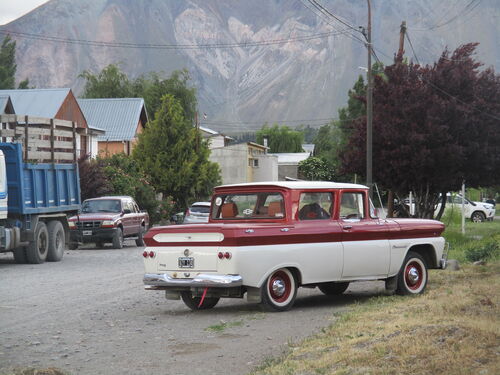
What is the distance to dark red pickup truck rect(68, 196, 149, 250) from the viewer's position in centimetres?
3253

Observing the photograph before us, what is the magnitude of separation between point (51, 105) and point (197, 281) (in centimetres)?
5051

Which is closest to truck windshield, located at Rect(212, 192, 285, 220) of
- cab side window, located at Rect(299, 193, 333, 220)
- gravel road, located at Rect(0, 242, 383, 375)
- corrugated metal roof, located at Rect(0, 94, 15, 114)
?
cab side window, located at Rect(299, 193, 333, 220)

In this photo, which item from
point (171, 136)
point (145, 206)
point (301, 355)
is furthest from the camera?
point (171, 136)

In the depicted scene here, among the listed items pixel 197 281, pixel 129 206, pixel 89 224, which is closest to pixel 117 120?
pixel 129 206

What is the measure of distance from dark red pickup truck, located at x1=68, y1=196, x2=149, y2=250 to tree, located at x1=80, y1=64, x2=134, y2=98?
6580 centimetres

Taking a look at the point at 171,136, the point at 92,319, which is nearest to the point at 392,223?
the point at 92,319

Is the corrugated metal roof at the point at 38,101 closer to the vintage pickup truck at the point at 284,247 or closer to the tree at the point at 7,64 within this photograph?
the tree at the point at 7,64

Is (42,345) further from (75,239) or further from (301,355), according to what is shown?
(75,239)

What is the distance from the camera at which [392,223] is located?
15.3 metres

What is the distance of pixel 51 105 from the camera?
6194 centimetres

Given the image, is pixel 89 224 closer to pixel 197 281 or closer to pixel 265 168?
pixel 197 281

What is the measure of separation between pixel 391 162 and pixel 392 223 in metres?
19.1

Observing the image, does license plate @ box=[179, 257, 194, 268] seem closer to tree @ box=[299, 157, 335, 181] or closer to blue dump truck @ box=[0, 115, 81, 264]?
blue dump truck @ box=[0, 115, 81, 264]

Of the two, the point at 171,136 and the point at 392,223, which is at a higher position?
the point at 171,136
